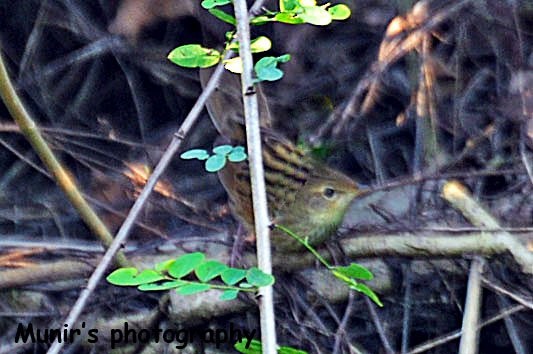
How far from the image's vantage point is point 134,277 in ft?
5.29

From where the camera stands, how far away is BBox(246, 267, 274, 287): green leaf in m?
1.49

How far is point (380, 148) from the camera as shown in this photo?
321 centimetres

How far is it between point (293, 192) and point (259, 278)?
120cm

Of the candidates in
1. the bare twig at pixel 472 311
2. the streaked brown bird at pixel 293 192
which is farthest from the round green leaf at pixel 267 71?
the bare twig at pixel 472 311

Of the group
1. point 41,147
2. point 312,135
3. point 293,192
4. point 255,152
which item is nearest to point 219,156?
point 255,152

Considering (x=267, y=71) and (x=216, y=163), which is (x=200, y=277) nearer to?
(x=216, y=163)

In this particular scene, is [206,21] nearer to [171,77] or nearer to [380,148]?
[171,77]

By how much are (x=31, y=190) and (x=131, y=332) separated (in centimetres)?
72

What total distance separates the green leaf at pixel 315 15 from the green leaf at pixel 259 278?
388mm

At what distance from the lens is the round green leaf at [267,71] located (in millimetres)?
1556

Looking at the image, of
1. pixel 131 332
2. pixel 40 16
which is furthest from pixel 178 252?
pixel 40 16

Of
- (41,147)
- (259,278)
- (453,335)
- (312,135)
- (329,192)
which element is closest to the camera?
(259,278)

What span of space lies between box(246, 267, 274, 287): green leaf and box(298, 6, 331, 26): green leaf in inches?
15.3

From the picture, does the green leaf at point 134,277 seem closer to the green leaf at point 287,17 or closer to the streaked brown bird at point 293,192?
the green leaf at point 287,17
